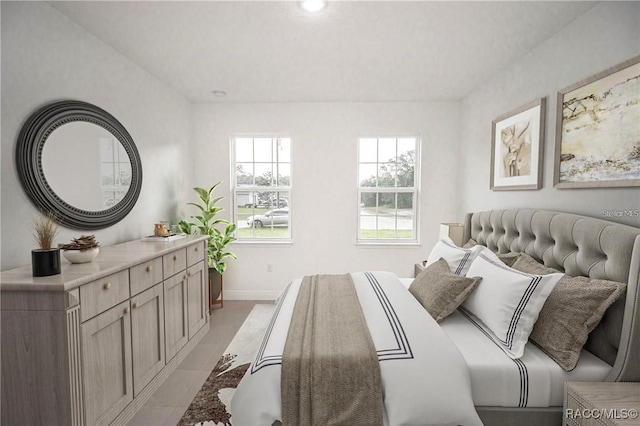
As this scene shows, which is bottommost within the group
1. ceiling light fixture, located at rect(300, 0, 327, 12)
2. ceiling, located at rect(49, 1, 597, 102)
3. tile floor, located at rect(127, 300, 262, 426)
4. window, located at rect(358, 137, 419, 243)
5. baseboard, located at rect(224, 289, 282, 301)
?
tile floor, located at rect(127, 300, 262, 426)

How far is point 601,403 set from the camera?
1332 millimetres

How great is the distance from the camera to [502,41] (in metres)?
2.51

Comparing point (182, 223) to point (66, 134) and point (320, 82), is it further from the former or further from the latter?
point (320, 82)

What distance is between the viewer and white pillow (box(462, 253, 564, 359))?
1691 millimetres

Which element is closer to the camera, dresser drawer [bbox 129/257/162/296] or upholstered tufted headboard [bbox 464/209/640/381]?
upholstered tufted headboard [bbox 464/209/640/381]

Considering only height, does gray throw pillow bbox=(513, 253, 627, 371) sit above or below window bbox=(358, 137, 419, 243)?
below

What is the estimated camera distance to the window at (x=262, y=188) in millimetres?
4309

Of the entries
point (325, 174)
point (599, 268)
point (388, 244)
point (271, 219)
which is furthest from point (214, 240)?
point (599, 268)

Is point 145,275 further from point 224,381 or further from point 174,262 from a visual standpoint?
point 224,381

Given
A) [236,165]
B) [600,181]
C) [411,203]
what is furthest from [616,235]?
[236,165]

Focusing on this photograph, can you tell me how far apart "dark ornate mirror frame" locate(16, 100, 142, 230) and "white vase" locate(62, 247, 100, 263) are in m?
0.39

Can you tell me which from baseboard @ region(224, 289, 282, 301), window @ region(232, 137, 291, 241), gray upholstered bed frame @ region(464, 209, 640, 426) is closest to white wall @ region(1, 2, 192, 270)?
window @ region(232, 137, 291, 241)

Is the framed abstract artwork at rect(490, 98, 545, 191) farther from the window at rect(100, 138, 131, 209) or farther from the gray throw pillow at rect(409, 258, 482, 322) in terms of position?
the window at rect(100, 138, 131, 209)

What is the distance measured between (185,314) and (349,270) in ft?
7.04
